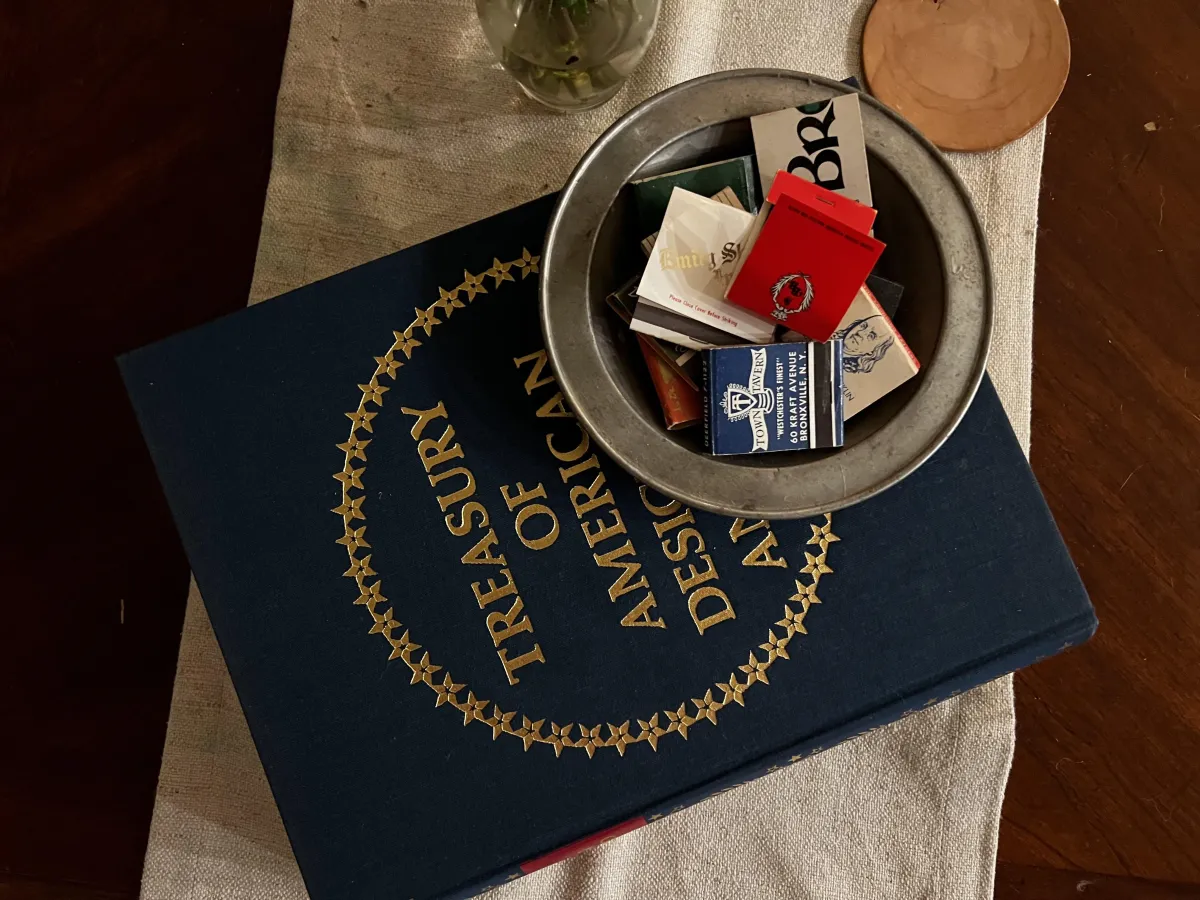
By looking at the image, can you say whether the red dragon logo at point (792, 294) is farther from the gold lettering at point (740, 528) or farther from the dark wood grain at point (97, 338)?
the dark wood grain at point (97, 338)

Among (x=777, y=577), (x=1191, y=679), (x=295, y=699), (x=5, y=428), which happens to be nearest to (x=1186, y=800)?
(x=1191, y=679)

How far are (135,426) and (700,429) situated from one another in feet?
1.63

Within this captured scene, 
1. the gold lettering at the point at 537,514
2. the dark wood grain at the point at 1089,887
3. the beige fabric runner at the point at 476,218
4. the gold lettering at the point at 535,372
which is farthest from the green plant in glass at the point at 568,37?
the dark wood grain at the point at 1089,887

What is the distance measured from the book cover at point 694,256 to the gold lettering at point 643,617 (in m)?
0.18

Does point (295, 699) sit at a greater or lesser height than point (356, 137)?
lesser

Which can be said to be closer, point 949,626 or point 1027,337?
point 949,626

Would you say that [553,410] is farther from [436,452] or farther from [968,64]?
[968,64]

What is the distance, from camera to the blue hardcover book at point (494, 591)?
0.56 meters

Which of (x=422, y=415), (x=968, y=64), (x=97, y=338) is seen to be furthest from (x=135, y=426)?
(x=968, y=64)

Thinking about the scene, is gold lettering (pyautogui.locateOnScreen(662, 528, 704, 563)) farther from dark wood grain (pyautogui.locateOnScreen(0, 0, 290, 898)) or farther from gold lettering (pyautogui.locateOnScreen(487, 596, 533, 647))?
dark wood grain (pyautogui.locateOnScreen(0, 0, 290, 898))

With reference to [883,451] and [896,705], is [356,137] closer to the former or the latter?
[883,451]

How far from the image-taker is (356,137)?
2.41 ft

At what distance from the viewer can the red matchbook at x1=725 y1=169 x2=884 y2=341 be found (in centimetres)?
51

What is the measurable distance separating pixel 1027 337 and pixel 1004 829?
0.42m
